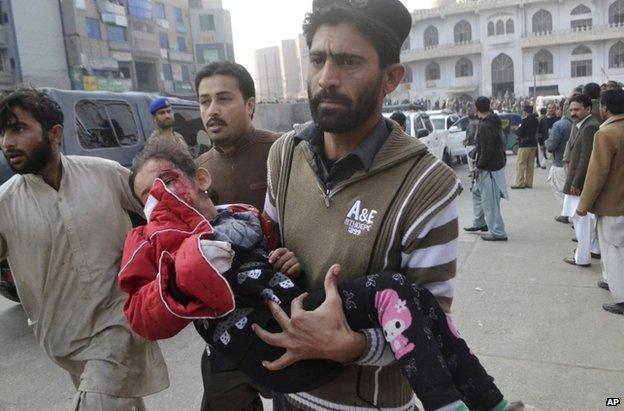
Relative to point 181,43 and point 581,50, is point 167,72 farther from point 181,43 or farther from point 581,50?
point 581,50

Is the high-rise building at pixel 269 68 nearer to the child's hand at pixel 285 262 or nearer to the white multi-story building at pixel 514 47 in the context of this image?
the white multi-story building at pixel 514 47

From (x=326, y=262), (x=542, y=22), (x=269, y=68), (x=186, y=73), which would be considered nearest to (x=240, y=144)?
(x=326, y=262)

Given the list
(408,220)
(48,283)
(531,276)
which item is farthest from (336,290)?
(531,276)

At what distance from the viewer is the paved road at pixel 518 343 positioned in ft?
10.7

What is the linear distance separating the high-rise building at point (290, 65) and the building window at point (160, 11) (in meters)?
40.8

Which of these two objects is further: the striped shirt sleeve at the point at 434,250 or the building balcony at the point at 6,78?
the building balcony at the point at 6,78

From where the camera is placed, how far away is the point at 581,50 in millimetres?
50312

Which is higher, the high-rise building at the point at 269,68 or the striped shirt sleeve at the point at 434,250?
the high-rise building at the point at 269,68

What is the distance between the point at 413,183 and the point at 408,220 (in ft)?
0.35

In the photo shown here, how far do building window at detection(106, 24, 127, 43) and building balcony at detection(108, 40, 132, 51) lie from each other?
0.58ft

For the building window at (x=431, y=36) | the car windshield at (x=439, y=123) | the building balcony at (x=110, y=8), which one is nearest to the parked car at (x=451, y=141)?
the car windshield at (x=439, y=123)

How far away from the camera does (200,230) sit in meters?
1.58

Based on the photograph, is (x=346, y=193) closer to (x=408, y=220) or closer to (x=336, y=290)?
(x=408, y=220)

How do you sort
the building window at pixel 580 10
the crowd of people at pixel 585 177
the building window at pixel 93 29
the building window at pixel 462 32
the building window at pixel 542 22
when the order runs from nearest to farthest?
1. the crowd of people at pixel 585 177
2. the building window at pixel 93 29
3. the building window at pixel 580 10
4. the building window at pixel 542 22
5. the building window at pixel 462 32
